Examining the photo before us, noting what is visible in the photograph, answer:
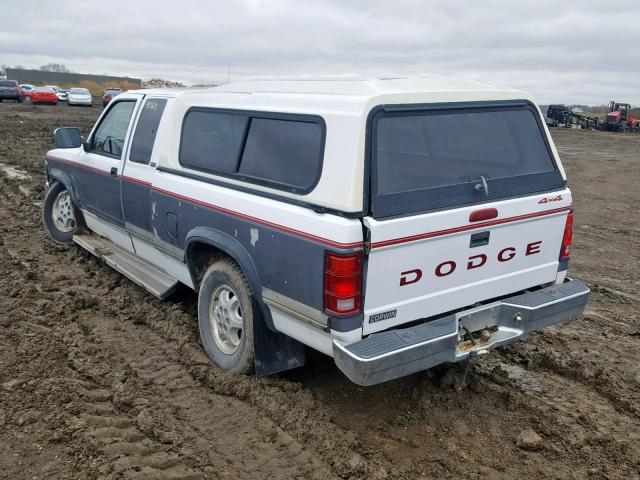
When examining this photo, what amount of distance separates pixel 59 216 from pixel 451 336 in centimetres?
540

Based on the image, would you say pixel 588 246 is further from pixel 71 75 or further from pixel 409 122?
pixel 71 75

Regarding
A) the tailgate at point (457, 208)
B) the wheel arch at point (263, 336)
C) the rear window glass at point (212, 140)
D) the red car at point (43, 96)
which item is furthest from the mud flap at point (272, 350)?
the red car at point (43, 96)

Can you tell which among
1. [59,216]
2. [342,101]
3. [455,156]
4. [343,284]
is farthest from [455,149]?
[59,216]

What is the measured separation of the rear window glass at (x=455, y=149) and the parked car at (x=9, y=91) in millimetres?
42211

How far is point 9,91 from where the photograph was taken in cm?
3909

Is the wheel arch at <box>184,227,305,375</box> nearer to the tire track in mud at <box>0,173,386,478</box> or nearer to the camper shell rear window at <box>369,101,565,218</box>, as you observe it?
the tire track in mud at <box>0,173,386,478</box>

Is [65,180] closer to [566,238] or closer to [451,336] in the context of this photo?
[451,336]

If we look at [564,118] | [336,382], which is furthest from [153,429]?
[564,118]

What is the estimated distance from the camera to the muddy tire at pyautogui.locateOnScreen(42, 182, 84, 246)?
6.92 meters

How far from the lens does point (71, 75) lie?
77688 millimetres

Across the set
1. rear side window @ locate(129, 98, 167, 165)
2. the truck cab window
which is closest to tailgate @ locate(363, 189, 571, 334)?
rear side window @ locate(129, 98, 167, 165)

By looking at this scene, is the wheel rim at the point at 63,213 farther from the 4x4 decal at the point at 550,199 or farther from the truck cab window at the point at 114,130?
the 4x4 decal at the point at 550,199

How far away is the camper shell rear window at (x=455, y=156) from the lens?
332 cm

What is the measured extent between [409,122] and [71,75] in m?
83.9
